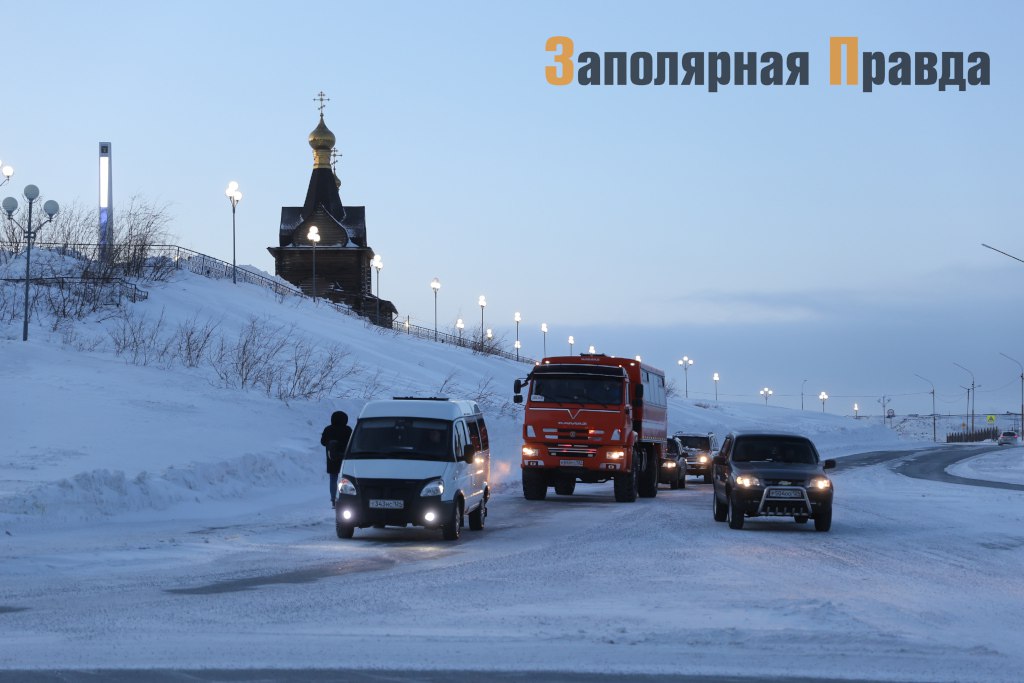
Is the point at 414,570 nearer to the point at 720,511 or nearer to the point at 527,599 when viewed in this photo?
the point at 527,599

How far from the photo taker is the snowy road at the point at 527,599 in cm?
954

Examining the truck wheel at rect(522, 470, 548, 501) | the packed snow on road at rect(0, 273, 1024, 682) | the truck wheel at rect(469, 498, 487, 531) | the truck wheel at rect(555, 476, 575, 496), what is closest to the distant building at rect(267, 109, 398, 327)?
the packed snow on road at rect(0, 273, 1024, 682)

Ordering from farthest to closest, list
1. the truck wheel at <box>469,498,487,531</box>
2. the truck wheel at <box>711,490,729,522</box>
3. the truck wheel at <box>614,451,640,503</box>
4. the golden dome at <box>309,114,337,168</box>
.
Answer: the golden dome at <box>309,114,337,168</box> < the truck wheel at <box>614,451,640,503</box> < the truck wheel at <box>711,490,729,522</box> < the truck wheel at <box>469,498,487,531</box>

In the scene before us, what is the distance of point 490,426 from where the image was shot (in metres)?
48.8

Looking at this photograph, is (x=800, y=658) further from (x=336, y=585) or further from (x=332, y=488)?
(x=332, y=488)

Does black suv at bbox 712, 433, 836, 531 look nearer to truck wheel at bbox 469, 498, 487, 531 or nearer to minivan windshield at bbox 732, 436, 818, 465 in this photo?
minivan windshield at bbox 732, 436, 818, 465

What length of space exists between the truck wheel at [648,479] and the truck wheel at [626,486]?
239 centimetres

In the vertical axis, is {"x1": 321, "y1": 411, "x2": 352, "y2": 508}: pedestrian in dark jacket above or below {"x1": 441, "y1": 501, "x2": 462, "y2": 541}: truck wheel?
above

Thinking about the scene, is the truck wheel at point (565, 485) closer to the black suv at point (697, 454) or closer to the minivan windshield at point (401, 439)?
the minivan windshield at point (401, 439)

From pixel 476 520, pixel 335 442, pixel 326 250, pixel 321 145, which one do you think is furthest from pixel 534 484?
pixel 321 145

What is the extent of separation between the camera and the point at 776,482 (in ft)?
69.6

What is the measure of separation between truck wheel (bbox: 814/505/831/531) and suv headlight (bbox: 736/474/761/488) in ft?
3.67

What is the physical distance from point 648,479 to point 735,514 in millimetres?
10958

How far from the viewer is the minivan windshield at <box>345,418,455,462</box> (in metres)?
20.0
